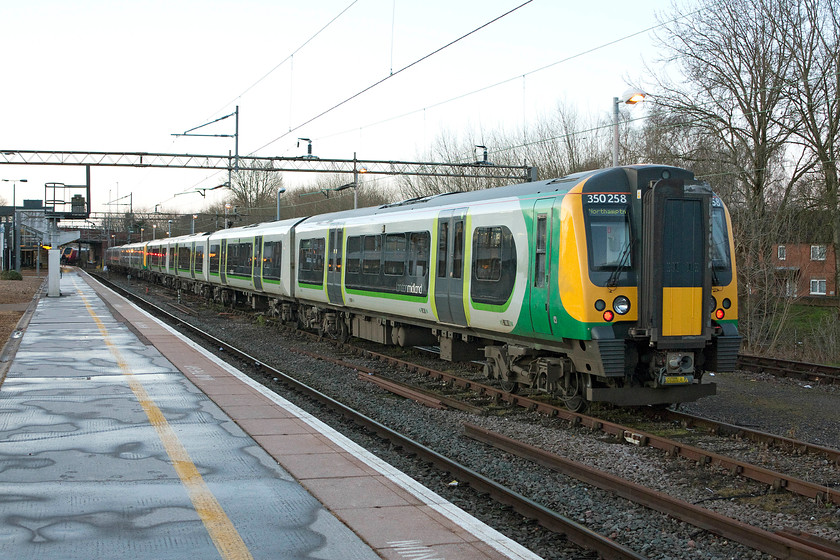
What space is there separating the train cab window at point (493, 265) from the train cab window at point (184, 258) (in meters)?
29.1

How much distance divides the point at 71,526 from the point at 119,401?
5.16 m

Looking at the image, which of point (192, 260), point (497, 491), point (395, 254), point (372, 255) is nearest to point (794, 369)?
point (395, 254)

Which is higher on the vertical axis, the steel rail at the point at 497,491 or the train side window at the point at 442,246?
the train side window at the point at 442,246

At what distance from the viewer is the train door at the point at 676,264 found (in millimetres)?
9148

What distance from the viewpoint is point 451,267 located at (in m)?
12.4

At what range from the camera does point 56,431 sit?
8.59 m

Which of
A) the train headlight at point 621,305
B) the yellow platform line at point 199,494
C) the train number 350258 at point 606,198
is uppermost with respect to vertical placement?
the train number 350258 at point 606,198

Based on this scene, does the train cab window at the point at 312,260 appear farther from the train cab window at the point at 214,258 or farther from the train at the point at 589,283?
the train cab window at the point at 214,258

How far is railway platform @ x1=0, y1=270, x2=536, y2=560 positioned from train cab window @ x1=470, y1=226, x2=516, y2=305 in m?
3.15

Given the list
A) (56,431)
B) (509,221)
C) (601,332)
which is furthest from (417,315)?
(56,431)

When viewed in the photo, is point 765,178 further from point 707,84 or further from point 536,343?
point 536,343

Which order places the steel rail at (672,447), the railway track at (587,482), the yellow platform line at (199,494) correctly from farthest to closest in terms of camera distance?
the steel rail at (672,447)
the railway track at (587,482)
the yellow platform line at (199,494)

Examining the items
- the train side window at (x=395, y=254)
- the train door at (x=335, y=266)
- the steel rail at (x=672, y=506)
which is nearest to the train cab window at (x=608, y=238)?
the steel rail at (x=672, y=506)

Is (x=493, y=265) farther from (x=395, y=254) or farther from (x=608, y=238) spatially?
(x=395, y=254)
